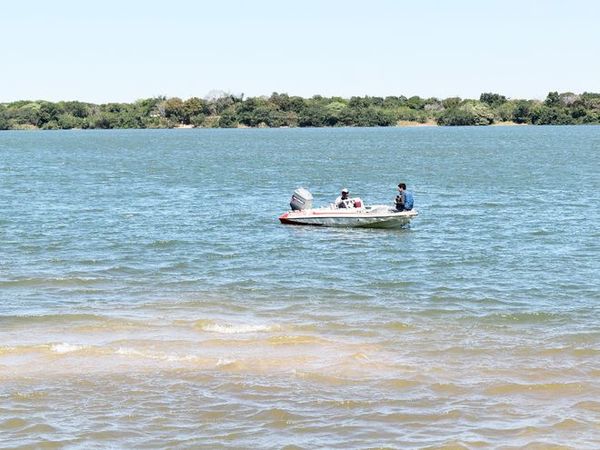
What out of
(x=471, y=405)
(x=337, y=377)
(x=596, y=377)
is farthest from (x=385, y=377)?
(x=596, y=377)

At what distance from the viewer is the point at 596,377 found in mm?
17266

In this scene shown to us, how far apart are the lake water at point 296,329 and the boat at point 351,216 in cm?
58

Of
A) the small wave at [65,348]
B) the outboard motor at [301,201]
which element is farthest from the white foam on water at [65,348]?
the outboard motor at [301,201]

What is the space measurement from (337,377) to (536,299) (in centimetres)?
851

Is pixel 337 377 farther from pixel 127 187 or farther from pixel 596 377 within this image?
pixel 127 187

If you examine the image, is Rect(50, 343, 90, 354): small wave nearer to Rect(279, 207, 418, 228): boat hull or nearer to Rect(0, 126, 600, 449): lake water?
Rect(0, 126, 600, 449): lake water

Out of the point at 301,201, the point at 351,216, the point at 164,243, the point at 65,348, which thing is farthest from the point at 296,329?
the point at 301,201

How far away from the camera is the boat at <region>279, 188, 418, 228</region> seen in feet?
122

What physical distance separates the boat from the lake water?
0.58m

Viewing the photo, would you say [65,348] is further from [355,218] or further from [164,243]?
[355,218]

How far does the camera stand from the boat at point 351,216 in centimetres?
3719

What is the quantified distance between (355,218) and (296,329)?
Answer: 16.9m

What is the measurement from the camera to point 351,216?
37.4m

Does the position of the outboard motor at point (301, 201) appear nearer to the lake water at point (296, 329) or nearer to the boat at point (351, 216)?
the boat at point (351, 216)
